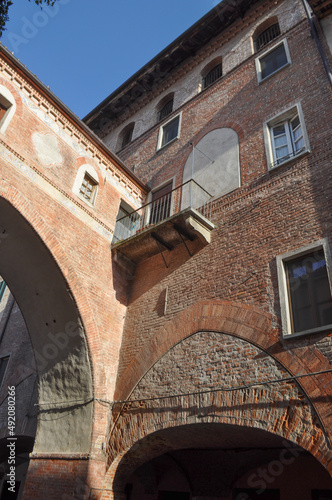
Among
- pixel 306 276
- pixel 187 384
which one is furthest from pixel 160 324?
pixel 306 276

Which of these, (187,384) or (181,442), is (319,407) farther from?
(181,442)

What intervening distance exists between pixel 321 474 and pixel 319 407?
3.08 m

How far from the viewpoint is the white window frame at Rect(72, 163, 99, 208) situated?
950 cm

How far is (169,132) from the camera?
1282cm

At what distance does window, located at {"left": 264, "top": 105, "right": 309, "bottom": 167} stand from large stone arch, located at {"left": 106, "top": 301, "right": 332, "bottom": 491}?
11.7 ft

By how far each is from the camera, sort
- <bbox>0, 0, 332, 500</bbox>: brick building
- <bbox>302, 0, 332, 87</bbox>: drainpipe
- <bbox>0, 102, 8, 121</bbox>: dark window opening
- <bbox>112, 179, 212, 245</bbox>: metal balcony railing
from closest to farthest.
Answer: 1. <bbox>0, 0, 332, 500</bbox>: brick building
2. <bbox>302, 0, 332, 87</bbox>: drainpipe
3. <bbox>0, 102, 8, 121</bbox>: dark window opening
4. <bbox>112, 179, 212, 245</bbox>: metal balcony railing

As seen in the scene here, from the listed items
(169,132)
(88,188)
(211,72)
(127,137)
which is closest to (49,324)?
(88,188)

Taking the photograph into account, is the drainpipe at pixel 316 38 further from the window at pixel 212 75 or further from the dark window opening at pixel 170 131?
the dark window opening at pixel 170 131

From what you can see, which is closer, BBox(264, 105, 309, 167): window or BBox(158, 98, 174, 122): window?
BBox(264, 105, 309, 167): window

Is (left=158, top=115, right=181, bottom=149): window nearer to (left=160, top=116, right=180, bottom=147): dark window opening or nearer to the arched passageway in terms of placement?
(left=160, top=116, right=180, bottom=147): dark window opening

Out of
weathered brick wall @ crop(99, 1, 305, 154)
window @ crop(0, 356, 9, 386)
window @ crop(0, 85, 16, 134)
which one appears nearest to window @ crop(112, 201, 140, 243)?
weathered brick wall @ crop(99, 1, 305, 154)

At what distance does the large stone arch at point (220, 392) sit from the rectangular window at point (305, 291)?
1.21 feet

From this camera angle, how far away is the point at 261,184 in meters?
Answer: 8.14

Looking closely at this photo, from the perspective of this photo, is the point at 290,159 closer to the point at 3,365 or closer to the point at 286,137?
the point at 286,137
